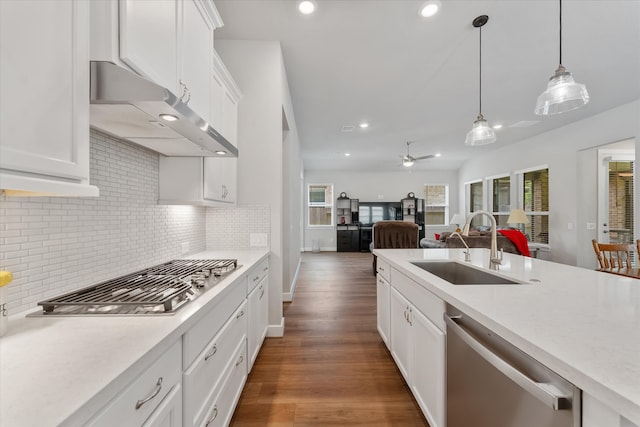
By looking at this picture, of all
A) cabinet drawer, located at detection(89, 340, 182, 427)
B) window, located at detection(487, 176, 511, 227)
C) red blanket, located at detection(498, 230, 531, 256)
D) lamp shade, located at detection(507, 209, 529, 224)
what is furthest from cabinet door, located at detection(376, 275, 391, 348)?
window, located at detection(487, 176, 511, 227)

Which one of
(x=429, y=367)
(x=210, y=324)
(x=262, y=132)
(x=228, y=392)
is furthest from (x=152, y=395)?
(x=262, y=132)

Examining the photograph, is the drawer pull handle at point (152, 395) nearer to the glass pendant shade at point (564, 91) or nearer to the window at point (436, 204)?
the glass pendant shade at point (564, 91)

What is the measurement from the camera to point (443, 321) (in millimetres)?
1275

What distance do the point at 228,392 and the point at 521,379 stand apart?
1.39 m

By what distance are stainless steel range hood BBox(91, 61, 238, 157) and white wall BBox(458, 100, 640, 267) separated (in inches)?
238

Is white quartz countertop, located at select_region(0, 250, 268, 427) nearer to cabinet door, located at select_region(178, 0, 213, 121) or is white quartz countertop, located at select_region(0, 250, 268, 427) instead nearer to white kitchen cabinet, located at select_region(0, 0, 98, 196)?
white kitchen cabinet, located at select_region(0, 0, 98, 196)

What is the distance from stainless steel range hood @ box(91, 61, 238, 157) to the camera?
35.9 inches

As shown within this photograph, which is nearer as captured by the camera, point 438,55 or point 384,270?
point 384,270

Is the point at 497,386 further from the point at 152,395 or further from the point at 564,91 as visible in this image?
the point at 564,91

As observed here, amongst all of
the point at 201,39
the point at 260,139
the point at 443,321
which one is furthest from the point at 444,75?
the point at 443,321

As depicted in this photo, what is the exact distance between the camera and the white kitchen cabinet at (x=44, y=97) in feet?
2.05

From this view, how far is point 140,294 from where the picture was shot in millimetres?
1143

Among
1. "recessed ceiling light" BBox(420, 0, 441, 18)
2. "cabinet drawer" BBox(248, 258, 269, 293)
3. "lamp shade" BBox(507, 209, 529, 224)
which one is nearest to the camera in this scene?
"cabinet drawer" BBox(248, 258, 269, 293)

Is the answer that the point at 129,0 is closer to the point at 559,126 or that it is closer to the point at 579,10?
the point at 579,10
